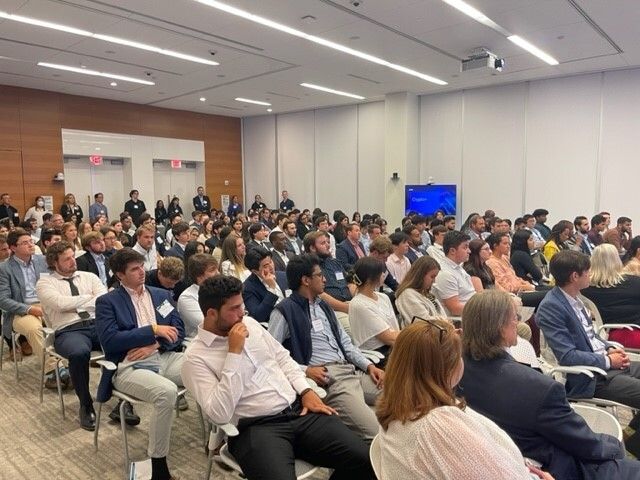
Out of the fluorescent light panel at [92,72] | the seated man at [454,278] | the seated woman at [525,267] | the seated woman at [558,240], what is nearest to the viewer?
the seated man at [454,278]

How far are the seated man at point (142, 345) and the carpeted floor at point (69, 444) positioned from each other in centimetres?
40

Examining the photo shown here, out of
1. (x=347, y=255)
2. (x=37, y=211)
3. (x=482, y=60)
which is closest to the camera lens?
(x=347, y=255)

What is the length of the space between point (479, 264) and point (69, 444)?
3.73 metres

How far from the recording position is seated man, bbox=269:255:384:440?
8.79ft

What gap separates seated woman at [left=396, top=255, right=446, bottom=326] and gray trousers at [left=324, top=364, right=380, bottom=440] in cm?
81

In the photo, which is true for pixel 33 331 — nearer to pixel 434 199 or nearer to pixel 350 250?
pixel 350 250

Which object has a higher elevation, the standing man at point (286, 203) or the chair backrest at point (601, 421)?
the standing man at point (286, 203)

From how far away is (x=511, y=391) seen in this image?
1792 mm

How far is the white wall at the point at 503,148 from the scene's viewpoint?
1004 centimetres

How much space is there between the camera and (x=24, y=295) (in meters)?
4.35

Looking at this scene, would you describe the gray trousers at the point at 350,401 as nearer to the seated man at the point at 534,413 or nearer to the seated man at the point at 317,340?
the seated man at the point at 317,340

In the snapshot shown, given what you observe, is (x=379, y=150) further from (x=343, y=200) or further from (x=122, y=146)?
(x=122, y=146)

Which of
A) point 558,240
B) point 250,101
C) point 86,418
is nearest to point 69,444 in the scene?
point 86,418

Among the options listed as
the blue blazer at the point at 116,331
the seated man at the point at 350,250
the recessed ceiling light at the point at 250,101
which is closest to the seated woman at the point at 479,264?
the seated man at the point at 350,250
